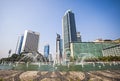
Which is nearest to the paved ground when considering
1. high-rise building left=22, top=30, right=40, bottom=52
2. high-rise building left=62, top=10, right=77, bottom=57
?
high-rise building left=22, top=30, right=40, bottom=52

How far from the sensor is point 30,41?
169 meters

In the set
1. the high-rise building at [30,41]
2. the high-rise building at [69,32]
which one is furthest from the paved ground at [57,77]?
the high-rise building at [69,32]

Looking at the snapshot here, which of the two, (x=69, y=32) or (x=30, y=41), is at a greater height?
(x=69, y=32)

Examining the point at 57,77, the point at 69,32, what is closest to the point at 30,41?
the point at 69,32

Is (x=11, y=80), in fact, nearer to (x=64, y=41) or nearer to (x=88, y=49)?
(x=88, y=49)

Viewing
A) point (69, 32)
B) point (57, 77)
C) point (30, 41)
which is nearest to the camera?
point (57, 77)

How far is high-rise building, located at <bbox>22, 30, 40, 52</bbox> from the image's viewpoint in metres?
162

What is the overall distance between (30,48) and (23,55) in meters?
71.8

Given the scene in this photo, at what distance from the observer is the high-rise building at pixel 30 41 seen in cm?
16161

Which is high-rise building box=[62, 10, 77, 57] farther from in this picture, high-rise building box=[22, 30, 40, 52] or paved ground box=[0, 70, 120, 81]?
paved ground box=[0, 70, 120, 81]

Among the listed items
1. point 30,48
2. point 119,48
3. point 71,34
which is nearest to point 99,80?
point 119,48

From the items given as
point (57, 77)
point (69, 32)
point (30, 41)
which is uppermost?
point (69, 32)

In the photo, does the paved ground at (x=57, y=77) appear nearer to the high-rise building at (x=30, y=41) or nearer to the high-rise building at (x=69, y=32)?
the high-rise building at (x=30, y=41)

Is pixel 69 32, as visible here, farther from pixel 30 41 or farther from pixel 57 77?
pixel 57 77
